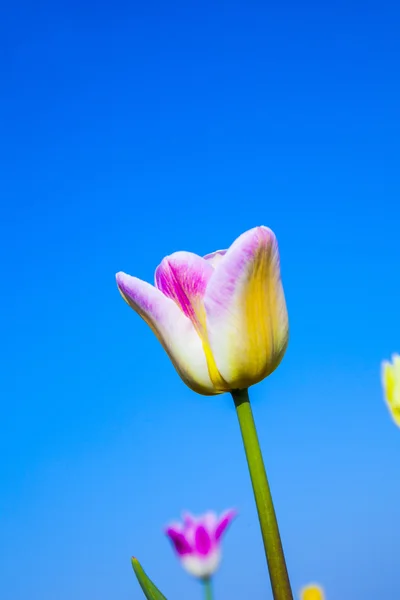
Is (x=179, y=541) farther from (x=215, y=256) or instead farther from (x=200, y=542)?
(x=215, y=256)

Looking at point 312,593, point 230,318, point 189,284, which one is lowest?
point 312,593

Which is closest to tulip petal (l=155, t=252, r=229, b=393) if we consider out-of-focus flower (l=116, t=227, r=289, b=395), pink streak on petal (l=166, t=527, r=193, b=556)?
out-of-focus flower (l=116, t=227, r=289, b=395)

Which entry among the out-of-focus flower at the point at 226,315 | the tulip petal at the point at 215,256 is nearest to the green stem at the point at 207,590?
the out-of-focus flower at the point at 226,315

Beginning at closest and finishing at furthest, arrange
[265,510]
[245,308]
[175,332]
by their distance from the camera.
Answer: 1. [265,510]
2. [245,308]
3. [175,332]

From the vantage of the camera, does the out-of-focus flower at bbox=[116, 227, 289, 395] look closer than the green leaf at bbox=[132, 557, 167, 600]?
No

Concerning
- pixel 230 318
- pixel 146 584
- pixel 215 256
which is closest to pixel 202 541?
pixel 146 584

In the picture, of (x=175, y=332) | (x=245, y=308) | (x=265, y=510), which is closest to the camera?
(x=265, y=510)

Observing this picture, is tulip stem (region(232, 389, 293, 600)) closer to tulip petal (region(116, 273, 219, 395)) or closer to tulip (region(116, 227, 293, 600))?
tulip (region(116, 227, 293, 600))
